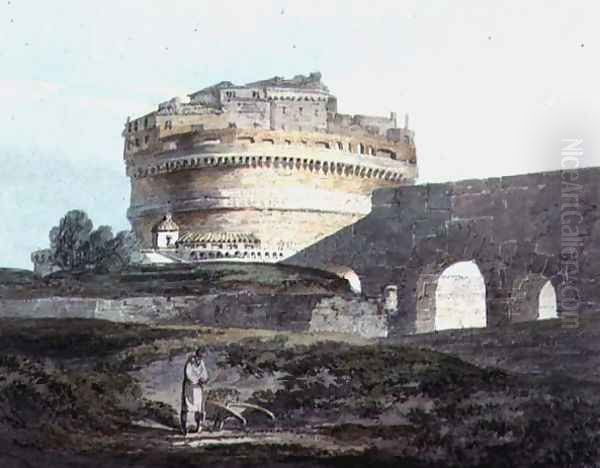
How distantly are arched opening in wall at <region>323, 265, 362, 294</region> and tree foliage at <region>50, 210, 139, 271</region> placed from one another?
4.21ft

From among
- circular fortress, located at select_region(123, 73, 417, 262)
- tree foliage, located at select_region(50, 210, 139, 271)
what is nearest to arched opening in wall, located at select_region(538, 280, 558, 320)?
circular fortress, located at select_region(123, 73, 417, 262)

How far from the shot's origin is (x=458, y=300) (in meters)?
8.94

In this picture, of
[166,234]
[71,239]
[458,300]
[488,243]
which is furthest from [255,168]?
[458,300]

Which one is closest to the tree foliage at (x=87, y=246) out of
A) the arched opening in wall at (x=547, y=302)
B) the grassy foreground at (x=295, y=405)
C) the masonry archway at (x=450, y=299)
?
the grassy foreground at (x=295, y=405)

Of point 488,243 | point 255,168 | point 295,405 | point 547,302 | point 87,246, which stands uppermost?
point 255,168

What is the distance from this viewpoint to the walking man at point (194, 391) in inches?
250

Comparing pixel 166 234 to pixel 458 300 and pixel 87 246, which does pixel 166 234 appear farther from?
pixel 458 300

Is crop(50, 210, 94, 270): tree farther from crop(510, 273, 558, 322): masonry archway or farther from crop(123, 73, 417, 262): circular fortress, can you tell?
crop(510, 273, 558, 322): masonry archway

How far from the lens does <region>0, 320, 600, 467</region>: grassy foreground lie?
607cm

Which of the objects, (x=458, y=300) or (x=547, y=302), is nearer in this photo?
(x=547, y=302)

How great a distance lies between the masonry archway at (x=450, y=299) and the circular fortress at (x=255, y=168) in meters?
0.69

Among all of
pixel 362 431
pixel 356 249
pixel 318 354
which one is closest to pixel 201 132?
pixel 356 249

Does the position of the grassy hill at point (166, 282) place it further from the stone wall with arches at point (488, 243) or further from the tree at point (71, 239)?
the stone wall with arches at point (488, 243)

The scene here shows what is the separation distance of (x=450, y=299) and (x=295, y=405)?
2.68 m
